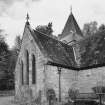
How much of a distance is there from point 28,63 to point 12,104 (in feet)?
18.5

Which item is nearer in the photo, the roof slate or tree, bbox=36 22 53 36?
the roof slate

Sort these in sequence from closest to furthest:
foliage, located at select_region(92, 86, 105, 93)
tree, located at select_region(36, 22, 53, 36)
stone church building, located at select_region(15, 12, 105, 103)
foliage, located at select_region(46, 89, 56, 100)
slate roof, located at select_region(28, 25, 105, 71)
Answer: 1. foliage, located at select_region(92, 86, 105, 93)
2. foliage, located at select_region(46, 89, 56, 100)
3. stone church building, located at select_region(15, 12, 105, 103)
4. slate roof, located at select_region(28, 25, 105, 71)
5. tree, located at select_region(36, 22, 53, 36)

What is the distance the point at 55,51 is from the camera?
83.0ft

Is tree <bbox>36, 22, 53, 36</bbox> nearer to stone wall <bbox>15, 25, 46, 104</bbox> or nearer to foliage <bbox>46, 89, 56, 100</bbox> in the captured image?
stone wall <bbox>15, 25, 46, 104</bbox>

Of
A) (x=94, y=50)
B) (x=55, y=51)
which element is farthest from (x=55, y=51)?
(x=94, y=50)

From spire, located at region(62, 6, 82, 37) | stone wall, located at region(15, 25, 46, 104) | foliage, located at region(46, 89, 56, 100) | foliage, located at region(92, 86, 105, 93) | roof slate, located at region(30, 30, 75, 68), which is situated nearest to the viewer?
foliage, located at region(92, 86, 105, 93)

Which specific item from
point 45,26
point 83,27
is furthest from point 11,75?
point 83,27

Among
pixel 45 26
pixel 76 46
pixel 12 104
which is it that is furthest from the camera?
pixel 45 26

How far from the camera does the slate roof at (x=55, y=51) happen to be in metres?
23.0

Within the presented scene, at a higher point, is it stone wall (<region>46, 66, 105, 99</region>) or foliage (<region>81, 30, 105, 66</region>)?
foliage (<region>81, 30, 105, 66</region>)

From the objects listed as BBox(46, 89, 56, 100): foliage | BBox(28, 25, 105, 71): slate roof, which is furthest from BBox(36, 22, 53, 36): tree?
BBox(46, 89, 56, 100): foliage

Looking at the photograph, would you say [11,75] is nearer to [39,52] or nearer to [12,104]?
[12,104]

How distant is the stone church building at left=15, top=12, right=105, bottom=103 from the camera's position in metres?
21.6

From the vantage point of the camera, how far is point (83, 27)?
63531 mm
